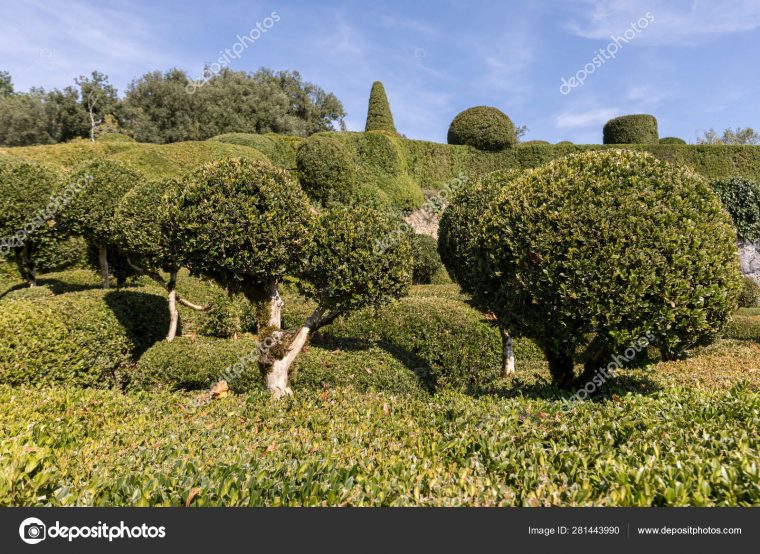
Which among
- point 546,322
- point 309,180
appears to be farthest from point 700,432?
point 309,180

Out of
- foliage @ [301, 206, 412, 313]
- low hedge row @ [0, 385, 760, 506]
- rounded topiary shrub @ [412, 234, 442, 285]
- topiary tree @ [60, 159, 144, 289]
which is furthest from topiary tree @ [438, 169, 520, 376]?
rounded topiary shrub @ [412, 234, 442, 285]

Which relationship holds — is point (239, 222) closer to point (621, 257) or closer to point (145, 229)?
point (145, 229)

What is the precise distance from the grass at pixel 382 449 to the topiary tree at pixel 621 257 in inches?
38.1

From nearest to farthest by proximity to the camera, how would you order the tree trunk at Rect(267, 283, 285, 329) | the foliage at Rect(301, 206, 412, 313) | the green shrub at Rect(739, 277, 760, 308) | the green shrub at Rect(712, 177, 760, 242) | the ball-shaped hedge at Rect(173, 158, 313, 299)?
the ball-shaped hedge at Rect(173, 158, 313, 299) → the foliage at Rect(301, 206, 412, 313) → the tree trunk at Rect(267, 283, 285, 329) → the green shrub at Rect(739, 277, 760, 308) → the green shrub at Rect(712, 177, 760, 242)

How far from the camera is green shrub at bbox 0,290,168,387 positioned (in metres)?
7.82

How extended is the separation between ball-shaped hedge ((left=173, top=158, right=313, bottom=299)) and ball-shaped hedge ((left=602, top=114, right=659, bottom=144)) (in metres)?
39.3

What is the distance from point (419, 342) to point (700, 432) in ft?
22.9

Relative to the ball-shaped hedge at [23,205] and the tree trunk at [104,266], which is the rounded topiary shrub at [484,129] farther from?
the ball-shaped hedge at [23,205]

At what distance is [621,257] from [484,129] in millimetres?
33509

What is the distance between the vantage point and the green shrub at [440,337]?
10.8 metres
